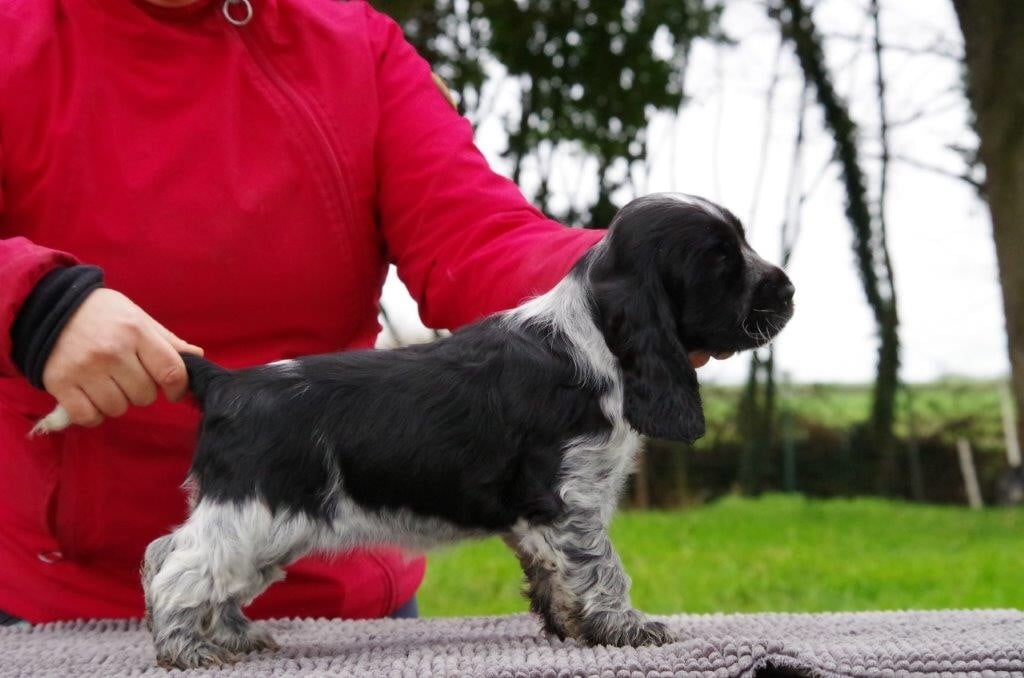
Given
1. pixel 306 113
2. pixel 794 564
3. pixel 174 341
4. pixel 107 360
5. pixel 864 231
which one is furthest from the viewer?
pixel 864 231

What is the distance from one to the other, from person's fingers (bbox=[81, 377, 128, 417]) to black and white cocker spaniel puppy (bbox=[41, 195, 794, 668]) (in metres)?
0.13

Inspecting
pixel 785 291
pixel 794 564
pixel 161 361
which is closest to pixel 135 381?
pixel 161 361

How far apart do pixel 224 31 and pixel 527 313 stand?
966mm

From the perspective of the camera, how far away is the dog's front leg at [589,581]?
90.7 inches

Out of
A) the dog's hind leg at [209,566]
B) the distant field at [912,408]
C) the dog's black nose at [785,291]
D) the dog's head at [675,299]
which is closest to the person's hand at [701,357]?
the dog's head at [675,299]

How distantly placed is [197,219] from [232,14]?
473 millimetres

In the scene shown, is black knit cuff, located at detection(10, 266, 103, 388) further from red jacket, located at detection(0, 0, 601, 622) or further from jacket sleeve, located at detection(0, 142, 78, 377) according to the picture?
red jacket, located at detection(0, 0, 601, 622)

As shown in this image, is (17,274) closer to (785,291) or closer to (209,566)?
(209,566)

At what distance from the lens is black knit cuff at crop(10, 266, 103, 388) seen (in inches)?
86.0

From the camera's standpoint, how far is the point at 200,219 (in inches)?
107

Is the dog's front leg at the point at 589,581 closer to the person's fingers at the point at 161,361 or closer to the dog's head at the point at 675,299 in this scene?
the dog's head at the point at 675,299

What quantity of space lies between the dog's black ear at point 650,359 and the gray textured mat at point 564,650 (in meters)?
0.38

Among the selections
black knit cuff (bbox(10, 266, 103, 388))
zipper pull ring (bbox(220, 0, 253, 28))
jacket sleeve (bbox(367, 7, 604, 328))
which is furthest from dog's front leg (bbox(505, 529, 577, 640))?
zipper pull ring (bbox(220, 0, 253, 28))

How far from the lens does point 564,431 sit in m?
2.29
